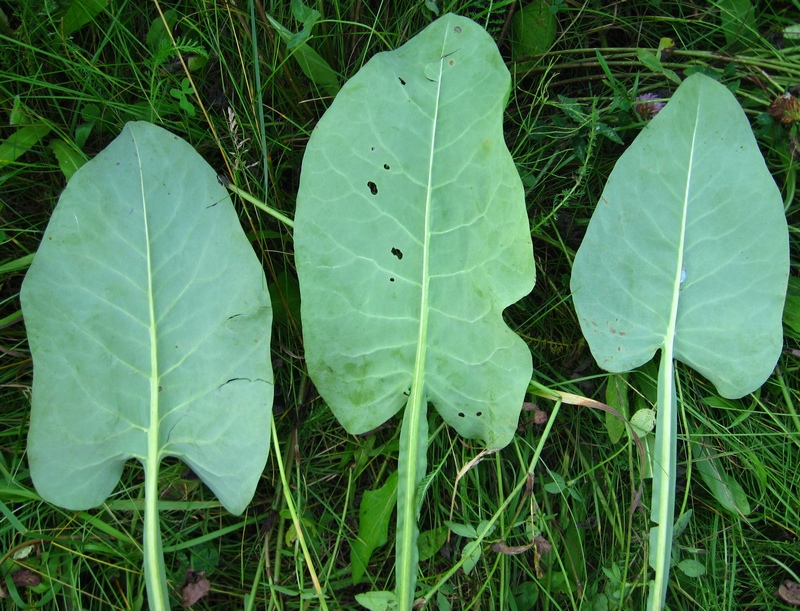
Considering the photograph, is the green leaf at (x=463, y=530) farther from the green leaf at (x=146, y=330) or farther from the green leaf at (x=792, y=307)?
the green leaf at (x=792, y=307)

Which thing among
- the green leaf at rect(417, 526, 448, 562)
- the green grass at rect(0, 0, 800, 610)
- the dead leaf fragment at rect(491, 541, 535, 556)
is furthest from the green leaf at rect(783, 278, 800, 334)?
the green leaf at rect(417, 526, 448, 562)

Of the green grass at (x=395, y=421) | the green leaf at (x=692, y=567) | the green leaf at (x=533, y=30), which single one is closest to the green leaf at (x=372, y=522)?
the green grass at (x=395, y=421)

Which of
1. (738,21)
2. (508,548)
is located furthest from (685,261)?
(508,548)

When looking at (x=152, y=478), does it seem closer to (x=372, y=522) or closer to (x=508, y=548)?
(x=372, y=522)

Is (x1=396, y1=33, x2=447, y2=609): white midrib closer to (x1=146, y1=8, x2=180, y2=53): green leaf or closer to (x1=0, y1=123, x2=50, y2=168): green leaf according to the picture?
(x1=146, y1=8, x2=180, y2=53): green leaf

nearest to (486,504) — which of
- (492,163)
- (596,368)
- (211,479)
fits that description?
(596,368)

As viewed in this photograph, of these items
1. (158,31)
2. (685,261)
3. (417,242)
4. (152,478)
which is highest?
(158,31)
